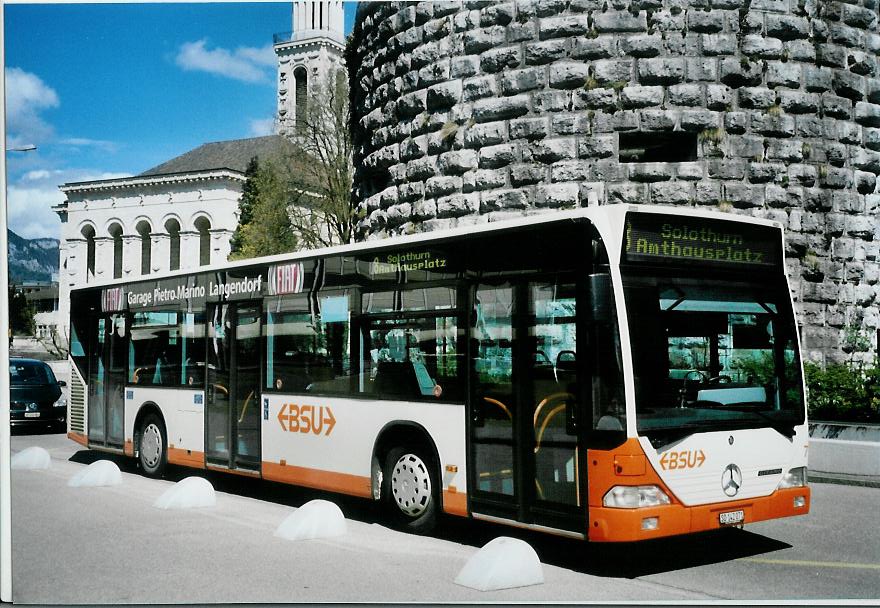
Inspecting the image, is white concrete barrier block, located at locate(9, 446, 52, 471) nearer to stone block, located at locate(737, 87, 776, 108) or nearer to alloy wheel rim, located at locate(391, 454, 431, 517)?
alloy wheel rim, located at locate(391, 454, 431, 517)

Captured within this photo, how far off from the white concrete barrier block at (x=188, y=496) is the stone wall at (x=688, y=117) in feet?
19.8

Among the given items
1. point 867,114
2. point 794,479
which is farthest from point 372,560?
point 867,114

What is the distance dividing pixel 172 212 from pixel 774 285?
12.4 metres

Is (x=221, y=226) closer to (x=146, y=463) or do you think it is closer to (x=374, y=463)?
(x=146, y=463)

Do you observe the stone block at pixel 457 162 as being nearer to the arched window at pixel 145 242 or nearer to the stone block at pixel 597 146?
the stone block at pixel 597 146

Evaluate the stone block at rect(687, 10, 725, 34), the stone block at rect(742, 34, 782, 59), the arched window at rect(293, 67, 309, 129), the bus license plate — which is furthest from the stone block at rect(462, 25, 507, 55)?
the arched window at rect(293, 67, 309, 129)

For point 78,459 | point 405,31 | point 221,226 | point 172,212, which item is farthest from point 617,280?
point 221,226

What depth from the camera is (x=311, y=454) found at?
10.5 m

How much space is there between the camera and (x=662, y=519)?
724 centimetres

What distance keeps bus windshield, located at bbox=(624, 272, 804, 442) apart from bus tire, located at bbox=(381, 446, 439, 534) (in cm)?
257

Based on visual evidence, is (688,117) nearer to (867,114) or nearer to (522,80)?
(522,80)

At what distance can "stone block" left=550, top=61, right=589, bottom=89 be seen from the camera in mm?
14125

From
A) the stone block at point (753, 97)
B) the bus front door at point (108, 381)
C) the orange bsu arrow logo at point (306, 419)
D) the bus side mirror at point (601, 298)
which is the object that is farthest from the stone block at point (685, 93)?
the bus front door at point (108, 381)

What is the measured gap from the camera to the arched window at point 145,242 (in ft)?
50.5
